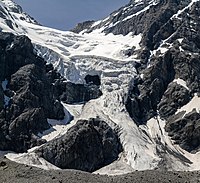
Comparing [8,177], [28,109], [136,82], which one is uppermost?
[136,82]

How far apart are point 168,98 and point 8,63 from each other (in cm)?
5385

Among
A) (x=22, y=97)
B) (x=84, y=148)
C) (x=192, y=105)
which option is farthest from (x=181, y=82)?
(x=22, y=97)

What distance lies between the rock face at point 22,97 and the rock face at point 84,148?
975 cm

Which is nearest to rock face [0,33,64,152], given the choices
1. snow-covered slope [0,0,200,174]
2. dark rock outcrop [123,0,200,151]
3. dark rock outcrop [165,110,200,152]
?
snow-covered slope [0,0,200,174]

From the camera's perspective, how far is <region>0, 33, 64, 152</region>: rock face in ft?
450

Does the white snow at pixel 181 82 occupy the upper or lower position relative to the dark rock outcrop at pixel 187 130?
upper

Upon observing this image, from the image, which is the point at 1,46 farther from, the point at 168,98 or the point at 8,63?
the point at 168,98

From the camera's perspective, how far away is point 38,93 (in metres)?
152

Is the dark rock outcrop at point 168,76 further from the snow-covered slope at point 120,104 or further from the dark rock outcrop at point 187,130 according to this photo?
the snow-covered slope at point 120,104

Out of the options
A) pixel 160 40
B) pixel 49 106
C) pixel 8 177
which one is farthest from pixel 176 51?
pixel 8 177

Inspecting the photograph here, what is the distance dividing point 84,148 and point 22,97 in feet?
92.6

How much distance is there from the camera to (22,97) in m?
147

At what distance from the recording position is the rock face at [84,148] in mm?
125375

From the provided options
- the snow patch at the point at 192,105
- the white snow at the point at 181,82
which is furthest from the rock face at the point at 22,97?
the white snow at the point at 181,82
